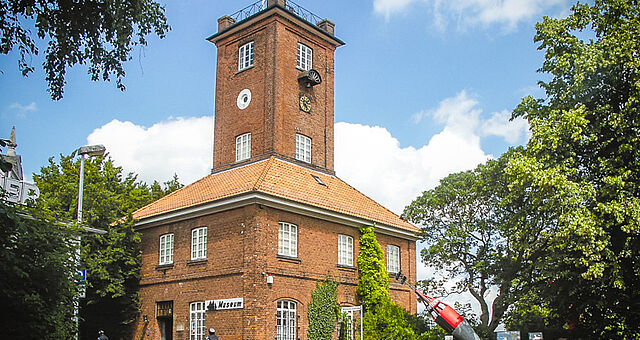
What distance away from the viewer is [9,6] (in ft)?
29.8

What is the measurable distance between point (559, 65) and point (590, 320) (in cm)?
761

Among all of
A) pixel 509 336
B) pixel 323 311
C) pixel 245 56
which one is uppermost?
pixel 245 56

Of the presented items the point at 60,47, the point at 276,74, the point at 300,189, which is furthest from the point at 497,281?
the point at 60,47

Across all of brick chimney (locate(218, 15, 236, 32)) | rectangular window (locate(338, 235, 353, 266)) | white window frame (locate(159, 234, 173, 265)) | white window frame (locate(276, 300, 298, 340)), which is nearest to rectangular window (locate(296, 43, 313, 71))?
brick chimney (locate(218, 15, 236, 32))

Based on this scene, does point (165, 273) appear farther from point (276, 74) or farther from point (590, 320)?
point (590, 320)

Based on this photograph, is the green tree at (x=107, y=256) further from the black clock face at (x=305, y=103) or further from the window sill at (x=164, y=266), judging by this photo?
the black clock face at (x=305, y=103)

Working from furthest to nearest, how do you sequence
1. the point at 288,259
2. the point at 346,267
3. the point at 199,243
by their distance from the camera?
the point at 346,267, the point at 199,243, the point at 288,259

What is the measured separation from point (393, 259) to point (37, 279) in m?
18.6

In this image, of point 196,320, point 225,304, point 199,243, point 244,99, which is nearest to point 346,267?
point 225,304

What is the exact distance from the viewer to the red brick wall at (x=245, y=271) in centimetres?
2152

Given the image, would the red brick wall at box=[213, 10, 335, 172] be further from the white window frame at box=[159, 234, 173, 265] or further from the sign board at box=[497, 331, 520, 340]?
the sign board at box=[497, 331, 520, 340]

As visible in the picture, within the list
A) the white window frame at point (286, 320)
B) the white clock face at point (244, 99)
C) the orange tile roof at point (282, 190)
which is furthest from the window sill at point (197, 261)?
the white clock face at point (244, 99)

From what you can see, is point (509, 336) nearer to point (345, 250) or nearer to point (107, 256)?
point (345, 250)

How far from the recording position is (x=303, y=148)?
28.3 meters
